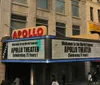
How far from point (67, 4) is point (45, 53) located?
16.1m

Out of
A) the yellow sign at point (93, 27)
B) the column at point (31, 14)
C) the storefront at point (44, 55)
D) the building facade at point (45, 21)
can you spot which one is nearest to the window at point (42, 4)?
the building facade at point (45, 21)

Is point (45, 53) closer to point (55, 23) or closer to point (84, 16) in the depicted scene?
point (55, 23)

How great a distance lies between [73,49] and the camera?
2300 centimetres

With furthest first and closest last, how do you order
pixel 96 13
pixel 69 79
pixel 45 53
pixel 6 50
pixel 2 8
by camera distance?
pixel 96 13 < pixel 69 79 < pixel 2 8 < pixel 6 50 < pixel 45 53

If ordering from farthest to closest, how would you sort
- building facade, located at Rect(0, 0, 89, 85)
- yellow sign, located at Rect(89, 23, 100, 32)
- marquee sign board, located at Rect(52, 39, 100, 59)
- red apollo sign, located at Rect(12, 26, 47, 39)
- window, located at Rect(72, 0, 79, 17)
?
yellow sign, located at Rect(89, 23, 100, 32), window, located at Rect(72, 0, 79, 17), building facade, located at Rect(0, 0, 89, 85), red apollo sign, located at Rect(12, 26, 47, 39), marquee sign board, located at Rect(52, 39, 100, 59)

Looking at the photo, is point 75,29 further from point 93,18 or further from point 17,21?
point 17,21

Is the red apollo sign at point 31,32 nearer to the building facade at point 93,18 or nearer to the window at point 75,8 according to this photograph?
the window at point 75,8

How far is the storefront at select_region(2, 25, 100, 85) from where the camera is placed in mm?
20531

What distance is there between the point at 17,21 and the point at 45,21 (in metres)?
4.55

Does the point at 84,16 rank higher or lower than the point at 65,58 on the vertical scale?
higher

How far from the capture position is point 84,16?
37375 millimetres

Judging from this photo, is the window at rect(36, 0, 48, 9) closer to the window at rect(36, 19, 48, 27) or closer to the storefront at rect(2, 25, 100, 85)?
the window at rect(36, 19, 48, 27)

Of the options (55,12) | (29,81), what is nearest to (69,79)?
(29,81)

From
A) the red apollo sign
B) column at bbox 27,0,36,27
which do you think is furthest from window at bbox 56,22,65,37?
the red apollo sign
